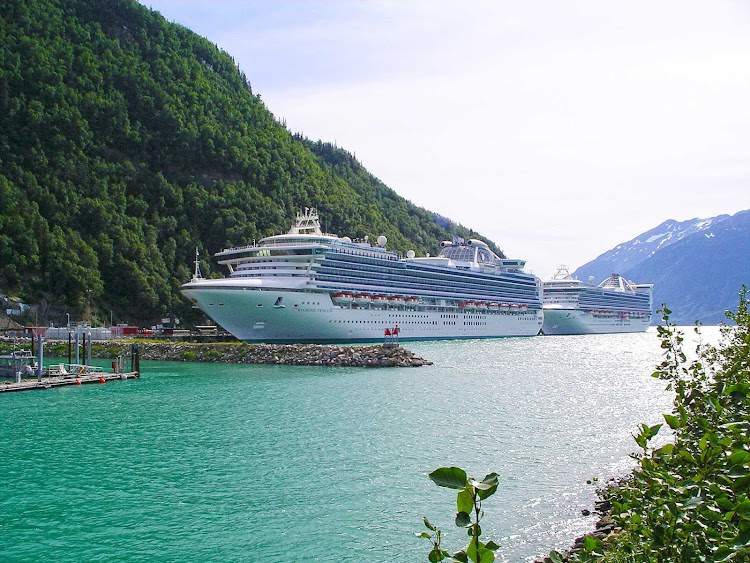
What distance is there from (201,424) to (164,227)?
65710mm

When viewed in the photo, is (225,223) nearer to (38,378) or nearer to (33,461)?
(38,378)

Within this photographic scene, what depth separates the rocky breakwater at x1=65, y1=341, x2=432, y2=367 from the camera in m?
44.4

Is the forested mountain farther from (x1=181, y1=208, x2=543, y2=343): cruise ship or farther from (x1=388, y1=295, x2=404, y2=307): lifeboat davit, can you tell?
(x1=388, y1=295, x2=404, y2=307): lifeboat davit

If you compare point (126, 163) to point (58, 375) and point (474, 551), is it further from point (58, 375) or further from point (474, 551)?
point (474, 551)

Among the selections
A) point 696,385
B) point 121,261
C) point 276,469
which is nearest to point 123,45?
point 121,261

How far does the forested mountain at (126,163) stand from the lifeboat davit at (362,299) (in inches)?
982

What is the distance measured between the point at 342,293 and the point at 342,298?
471mm

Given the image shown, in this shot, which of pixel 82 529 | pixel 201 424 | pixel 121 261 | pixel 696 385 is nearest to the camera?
pixel 696 385

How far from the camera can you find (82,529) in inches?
495

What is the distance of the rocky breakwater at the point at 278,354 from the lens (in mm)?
44406

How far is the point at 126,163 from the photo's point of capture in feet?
284

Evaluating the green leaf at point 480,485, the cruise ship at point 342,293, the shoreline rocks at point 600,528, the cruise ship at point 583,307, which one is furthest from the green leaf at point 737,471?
the cruise ship at point 583,307

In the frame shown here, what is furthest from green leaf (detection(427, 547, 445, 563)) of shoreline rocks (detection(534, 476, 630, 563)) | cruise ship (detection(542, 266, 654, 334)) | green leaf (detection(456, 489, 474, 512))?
cruise ship (detection(542, 266, 654, 334))

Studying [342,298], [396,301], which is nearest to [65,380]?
[342,298]
